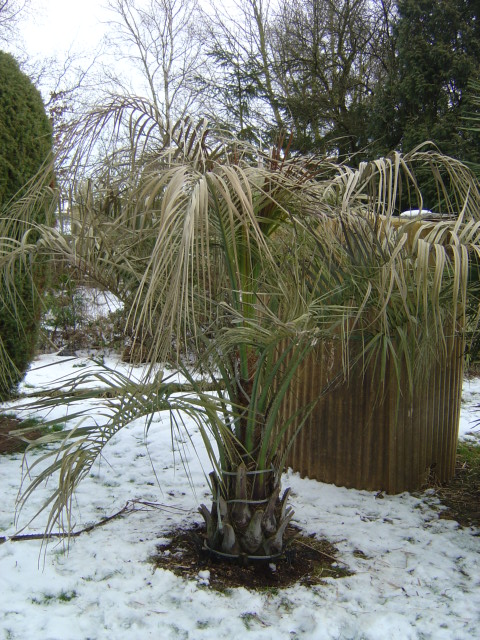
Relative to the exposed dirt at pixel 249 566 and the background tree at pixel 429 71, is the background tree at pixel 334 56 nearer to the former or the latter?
the background tree at pixel 429 71

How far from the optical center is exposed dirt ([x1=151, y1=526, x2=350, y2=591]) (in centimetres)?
258

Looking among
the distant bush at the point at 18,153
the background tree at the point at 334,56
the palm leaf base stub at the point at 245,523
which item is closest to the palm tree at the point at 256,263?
the palm leaf base stub at the point at 245,523

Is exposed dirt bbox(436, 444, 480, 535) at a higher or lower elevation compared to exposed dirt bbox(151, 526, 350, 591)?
lower

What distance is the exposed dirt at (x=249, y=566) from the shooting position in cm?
258

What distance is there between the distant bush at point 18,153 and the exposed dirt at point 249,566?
2.03 metres

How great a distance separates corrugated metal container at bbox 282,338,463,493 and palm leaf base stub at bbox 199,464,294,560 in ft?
3.42

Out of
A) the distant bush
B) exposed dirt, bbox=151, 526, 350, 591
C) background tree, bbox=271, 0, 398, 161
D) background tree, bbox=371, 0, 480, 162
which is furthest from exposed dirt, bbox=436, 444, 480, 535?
background tree, bbox=271, 0, 398, 161

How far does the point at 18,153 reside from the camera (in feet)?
14.3

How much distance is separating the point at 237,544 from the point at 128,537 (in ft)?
2.10

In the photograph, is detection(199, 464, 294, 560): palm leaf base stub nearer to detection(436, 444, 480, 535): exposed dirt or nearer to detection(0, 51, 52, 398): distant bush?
detection(436, 444, 480, 535): exposed dirt

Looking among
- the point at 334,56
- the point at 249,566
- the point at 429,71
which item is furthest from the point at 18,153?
the point at 334,56

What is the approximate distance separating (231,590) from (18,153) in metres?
3.53

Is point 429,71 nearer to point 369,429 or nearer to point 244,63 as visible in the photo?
point 244,63

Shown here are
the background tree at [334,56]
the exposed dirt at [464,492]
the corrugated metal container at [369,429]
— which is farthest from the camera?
the background tree at [334,56]
